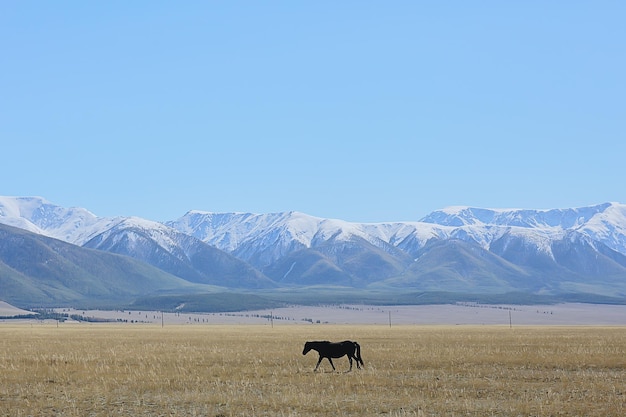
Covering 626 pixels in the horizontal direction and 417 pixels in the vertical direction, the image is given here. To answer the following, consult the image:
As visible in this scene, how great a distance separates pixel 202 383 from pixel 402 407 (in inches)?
391

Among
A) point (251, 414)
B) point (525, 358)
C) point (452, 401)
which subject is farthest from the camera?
point (525, 358)

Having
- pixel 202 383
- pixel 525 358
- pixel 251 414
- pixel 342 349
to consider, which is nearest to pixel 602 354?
pixel 525 358

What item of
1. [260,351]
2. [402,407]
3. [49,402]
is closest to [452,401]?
[402,407]

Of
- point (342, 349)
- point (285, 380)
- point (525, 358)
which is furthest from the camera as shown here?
point (525, 358)

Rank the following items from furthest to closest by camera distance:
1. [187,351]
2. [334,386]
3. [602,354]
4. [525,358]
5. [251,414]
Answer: [187,351] < [602,354] < [525,358] < [334,386] < [251,414]

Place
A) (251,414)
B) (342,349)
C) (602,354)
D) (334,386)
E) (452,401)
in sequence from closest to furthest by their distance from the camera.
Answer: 1. (251,414)
2. (452,401)
3. (334,386)
4. (342,349)
5. (602,354)

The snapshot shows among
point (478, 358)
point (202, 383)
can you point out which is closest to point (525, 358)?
point (478, 358)

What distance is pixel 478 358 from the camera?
45625 millimetres

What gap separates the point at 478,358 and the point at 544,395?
16764 millimetres

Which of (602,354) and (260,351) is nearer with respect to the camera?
(602,354)

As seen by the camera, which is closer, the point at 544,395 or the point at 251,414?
the point at 251,414

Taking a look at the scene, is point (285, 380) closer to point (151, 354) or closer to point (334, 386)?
point (334, 386)

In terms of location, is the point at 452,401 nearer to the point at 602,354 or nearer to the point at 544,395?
the point at 544,395

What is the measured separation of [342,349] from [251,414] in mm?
11882
